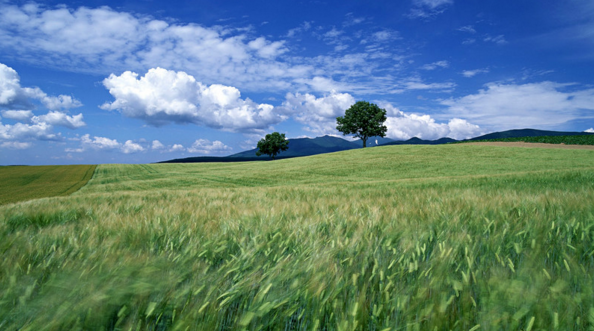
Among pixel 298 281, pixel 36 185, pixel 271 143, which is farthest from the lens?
pixel 271 143

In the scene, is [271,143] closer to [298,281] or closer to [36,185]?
[36,185]

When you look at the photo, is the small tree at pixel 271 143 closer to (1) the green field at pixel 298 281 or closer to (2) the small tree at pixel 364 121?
(2) the small tree at pixel 364 121

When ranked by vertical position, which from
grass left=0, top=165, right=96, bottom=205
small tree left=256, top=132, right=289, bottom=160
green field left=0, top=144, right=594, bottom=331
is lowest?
grass left=0, top=165, right=96, bottom=205

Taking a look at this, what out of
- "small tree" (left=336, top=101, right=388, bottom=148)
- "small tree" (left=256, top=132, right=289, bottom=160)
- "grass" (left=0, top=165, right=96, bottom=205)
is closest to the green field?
"grass" (left=0, top=165, right=96, bottom=205)

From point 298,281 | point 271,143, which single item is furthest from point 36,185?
point 271,143

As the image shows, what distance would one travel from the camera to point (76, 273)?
1123mm

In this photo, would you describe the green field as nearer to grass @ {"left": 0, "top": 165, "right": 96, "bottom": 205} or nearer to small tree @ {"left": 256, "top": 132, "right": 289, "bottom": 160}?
grass @ {"left": 0, "top": 165, "right": 96, "bottom": 205}

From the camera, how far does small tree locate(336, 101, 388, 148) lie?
6750cm

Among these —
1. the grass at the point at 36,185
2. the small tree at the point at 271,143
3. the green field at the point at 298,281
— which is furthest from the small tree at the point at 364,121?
the green field at the point at 298,281

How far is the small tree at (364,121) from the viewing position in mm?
67500

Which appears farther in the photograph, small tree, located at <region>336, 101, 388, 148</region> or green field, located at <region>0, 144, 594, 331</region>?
small tree, located at <region>336, 101, 388, 148</region>

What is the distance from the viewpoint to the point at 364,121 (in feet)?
224

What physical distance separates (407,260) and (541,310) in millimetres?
526

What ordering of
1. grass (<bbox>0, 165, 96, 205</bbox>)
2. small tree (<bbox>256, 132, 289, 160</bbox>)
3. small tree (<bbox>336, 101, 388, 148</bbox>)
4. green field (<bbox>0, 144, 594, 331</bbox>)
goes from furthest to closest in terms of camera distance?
1. small tree (<bbox>256, 132, 289, 160</bbox>)
2. small tree (<bbox>336, 101, 388, 148</bbox>)
3. grass (<bbox>0, 165, 96, 205</bbox>)
4. green field (<bbox>0, 144, 594, 331</bbox>)
